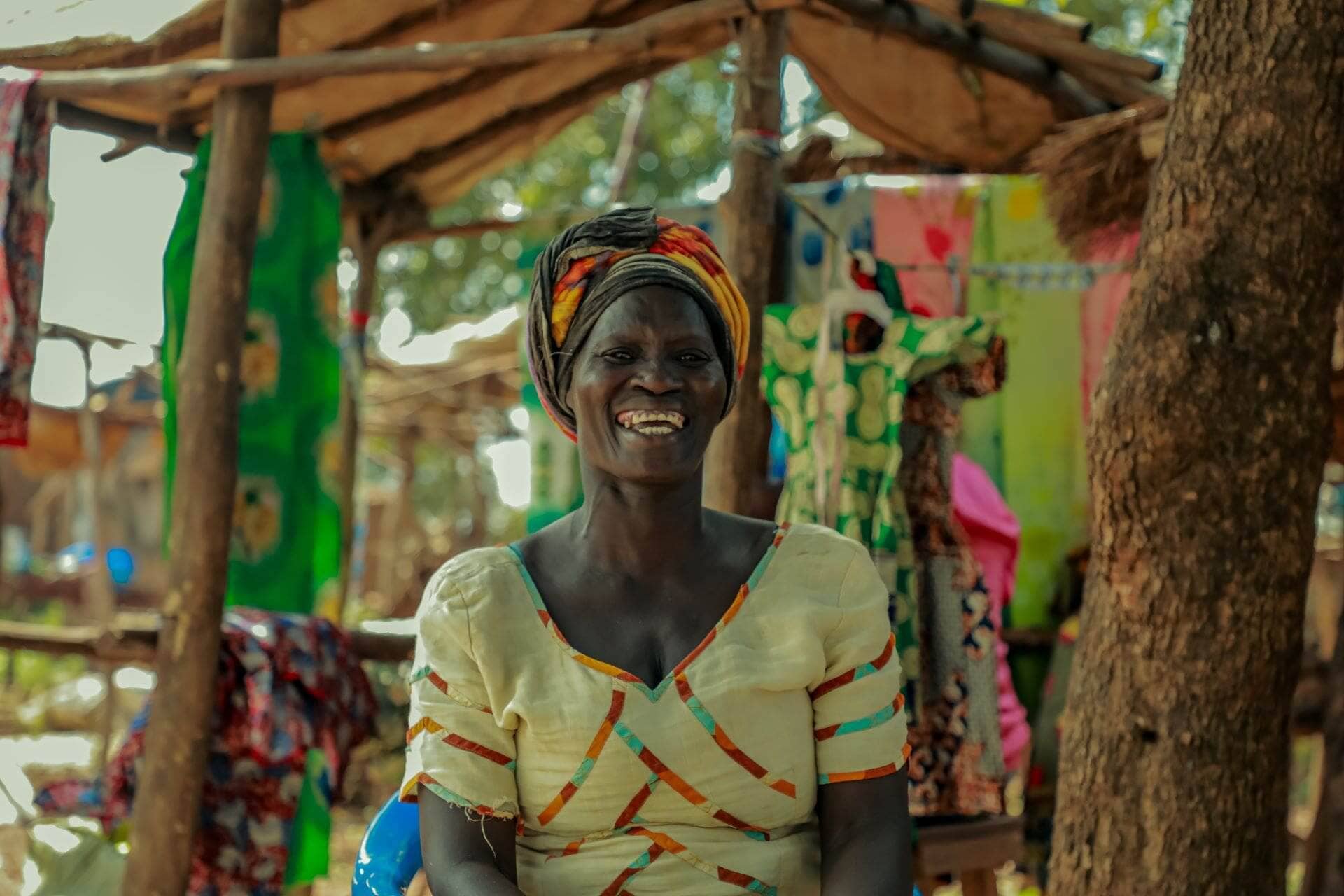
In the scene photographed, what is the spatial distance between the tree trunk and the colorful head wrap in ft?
2.59

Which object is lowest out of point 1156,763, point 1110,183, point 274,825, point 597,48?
point 274,825

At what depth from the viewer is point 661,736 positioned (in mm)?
1891

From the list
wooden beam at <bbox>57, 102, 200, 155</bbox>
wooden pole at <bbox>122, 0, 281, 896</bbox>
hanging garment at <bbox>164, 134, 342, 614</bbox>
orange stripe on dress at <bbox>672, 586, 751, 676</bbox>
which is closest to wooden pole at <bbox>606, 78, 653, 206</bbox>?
hanging garment at <bbox>164, 134, 342, 614</bbox>

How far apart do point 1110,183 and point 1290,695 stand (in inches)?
77.5

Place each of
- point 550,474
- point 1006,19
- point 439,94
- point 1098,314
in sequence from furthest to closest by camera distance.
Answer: point 439,94 < point 550,474 < point 1098,314 < point 1006,19

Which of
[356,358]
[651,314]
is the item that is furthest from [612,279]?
[356,358]

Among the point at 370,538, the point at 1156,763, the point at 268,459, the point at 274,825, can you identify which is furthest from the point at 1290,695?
the point at 370,538

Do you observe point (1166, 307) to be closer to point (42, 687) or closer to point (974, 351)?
point (974, 351)

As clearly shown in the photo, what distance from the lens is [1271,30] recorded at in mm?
2342

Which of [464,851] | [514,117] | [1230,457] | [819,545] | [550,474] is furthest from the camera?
[514,117]

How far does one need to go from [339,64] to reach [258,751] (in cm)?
195

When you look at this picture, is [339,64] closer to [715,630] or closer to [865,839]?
[715,630]

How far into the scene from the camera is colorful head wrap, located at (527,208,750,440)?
81.0 inches

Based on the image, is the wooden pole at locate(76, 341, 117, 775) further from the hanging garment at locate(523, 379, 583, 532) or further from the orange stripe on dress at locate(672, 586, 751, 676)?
the orange stripe on dress at locate(672, 586, 751, 676)
